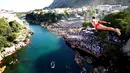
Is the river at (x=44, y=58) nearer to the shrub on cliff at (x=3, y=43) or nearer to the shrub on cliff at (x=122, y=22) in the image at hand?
the shrub on cliff at (x=3, y=43)

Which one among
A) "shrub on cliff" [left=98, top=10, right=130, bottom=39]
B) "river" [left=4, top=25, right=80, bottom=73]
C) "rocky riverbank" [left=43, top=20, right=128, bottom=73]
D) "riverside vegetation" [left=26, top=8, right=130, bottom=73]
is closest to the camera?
"riverside vegetation" [left=26, top=8, right=130, bottom=73]

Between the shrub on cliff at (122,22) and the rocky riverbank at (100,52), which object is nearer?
the rocky riverbank at (100,52)

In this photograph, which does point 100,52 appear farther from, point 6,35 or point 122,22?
point 6,35

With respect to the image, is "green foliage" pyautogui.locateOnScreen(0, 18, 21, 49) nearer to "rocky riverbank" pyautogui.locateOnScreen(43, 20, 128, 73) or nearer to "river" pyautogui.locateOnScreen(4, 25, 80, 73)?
"river" pyautogui.locateOnScreen(4, 25, 80, 73)

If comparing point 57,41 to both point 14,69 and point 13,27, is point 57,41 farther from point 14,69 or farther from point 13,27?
point 14,69

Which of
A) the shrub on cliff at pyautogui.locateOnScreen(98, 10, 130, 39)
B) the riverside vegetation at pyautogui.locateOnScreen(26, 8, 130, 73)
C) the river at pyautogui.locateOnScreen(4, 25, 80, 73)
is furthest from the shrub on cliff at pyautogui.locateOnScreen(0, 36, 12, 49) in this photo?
the shrub on cliff at pyautogui.locateOnScreen(98, 10, 130, 39)

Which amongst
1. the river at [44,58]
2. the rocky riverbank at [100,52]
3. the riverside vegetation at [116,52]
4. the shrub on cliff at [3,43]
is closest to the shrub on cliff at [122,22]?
the riverside vegetation at [116,52]

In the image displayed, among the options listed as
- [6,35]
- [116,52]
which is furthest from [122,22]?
[6,35]

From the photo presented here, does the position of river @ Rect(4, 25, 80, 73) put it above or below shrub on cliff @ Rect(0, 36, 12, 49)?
below
